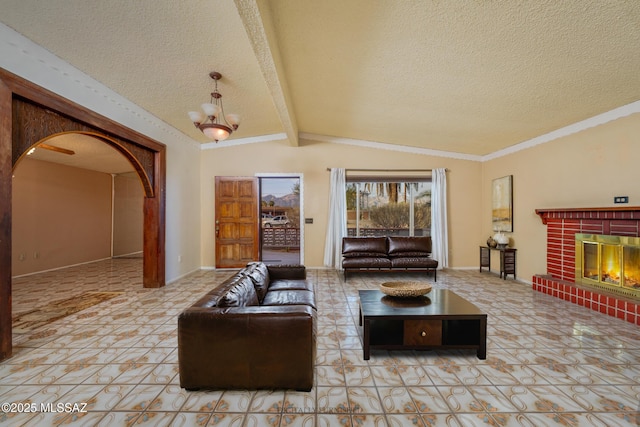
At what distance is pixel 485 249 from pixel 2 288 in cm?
707

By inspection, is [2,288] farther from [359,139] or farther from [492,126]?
[492,126]

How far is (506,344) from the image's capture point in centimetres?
240

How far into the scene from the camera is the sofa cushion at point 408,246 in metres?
5.16

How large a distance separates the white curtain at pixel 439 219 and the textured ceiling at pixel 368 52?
69.8 inches

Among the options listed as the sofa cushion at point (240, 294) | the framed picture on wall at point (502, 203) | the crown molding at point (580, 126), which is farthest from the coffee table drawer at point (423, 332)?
the framed picture on wall at point (502, 203)

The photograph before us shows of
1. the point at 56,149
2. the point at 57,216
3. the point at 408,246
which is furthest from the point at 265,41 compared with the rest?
the point at 57,216

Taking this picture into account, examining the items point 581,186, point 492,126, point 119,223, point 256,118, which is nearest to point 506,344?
point 581,186

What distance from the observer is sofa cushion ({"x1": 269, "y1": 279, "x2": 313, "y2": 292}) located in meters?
2.93

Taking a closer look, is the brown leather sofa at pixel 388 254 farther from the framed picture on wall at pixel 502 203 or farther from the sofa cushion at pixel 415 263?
the framed picture on wall at pixel 502 203

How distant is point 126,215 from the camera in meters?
7.96

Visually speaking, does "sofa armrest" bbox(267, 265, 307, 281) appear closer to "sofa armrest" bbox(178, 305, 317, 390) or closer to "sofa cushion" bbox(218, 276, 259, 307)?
"sofa cushion" bbox(218, 276, 259, 307)

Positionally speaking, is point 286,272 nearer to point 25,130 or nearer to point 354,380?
point 354,380

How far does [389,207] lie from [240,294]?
4.59m

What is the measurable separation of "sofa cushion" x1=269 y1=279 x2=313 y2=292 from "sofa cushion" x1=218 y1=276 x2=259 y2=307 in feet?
1.71
